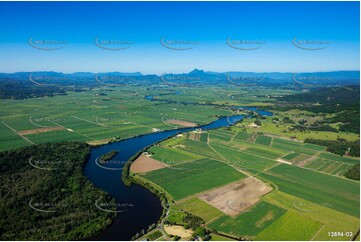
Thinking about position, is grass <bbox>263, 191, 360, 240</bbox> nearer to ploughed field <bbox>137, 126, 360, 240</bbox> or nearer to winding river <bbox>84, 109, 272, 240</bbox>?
ploughed field <bbox>137, 126, 360, 240</bbox>

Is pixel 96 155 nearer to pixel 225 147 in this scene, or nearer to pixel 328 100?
pixel 225 147

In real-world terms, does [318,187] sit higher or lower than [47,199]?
lower

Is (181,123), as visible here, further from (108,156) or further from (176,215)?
(176,215)

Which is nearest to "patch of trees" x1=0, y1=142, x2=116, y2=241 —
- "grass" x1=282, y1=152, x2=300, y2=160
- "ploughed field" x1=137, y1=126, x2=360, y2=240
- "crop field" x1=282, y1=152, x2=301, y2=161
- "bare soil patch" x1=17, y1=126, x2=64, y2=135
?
"ploughed field" x1=137, y1=126, x2=360, y2=240

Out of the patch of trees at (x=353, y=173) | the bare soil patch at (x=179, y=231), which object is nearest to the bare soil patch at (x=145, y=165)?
the bare soil patch at (x=179, y=231)

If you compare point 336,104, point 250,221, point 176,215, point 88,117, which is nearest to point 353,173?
point 250,221

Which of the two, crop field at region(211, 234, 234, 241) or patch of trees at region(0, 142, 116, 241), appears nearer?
crop field at region(211, 234, 234, 241)

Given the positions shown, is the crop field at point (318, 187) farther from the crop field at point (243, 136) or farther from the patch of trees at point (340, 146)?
the crop field at point (243, 136)
